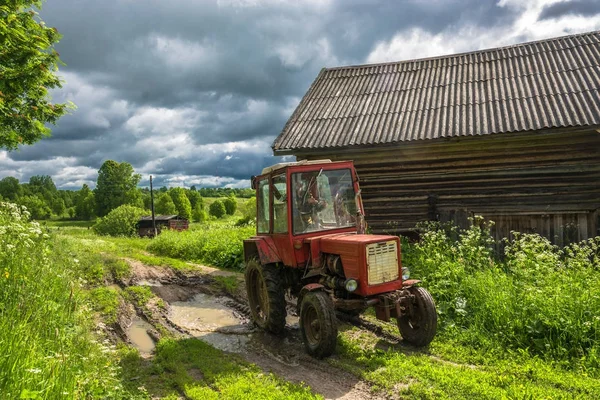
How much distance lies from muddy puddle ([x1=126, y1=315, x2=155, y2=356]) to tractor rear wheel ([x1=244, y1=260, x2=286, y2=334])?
165 cm

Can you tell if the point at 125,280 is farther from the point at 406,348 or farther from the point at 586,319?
the point at 586,319

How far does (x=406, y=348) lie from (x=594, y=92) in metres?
7.82

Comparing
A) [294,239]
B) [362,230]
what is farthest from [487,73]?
[294,239]

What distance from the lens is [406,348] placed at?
5129 millimetres

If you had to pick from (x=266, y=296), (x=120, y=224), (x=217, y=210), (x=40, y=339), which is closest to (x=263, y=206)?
(x=266, y=296)

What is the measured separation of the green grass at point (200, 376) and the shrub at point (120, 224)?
37.3 metres

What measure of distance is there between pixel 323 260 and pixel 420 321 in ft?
4.71

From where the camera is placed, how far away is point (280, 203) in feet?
19.4

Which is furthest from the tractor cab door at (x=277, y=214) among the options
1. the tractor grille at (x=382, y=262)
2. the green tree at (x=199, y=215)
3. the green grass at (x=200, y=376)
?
the green tree at (x=199, y=215)

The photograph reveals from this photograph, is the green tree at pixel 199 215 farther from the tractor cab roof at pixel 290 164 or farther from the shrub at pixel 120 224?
the tractor cab roof at pixel 290 164

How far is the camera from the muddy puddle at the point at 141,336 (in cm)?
593

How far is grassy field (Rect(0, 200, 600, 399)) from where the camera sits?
3.66 meters

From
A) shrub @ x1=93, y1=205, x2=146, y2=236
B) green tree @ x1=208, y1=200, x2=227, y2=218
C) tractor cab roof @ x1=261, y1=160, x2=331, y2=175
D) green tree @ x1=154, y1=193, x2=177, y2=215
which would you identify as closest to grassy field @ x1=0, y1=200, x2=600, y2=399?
tractor cab roof @ x1=261, y1=160, x2=331, y2=175

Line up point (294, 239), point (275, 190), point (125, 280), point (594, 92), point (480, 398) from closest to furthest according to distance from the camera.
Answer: point (480, 398)
point (294, 239)
point (275, 190)
point (594, 92)
point (125, 280)
